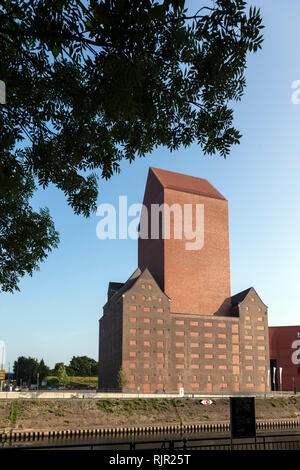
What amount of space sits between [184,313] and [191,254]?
13744mm

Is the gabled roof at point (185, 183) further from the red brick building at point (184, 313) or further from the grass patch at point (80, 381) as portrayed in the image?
the grass patch at point (80, 381)

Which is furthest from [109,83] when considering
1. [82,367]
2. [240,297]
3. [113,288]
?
[82,367]

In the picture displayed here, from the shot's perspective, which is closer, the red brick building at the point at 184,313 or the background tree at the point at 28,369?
the red brick building at the point at 184,313

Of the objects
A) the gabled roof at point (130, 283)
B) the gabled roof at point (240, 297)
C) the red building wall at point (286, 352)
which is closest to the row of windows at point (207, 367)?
the red building wall at point (286, 352)

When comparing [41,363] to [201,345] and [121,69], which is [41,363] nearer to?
[201,345]

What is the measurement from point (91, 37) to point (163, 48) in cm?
223

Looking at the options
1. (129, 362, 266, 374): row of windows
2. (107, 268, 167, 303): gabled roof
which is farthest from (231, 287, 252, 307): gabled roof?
(107, 268, 167, 303): gabled roof

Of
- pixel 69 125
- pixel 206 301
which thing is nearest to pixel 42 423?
pixel 206 301

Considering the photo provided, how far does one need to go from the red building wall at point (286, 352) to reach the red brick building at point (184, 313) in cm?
1278

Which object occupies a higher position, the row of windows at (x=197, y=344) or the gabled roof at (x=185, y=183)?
the gabled roof at (x=185, y=183)

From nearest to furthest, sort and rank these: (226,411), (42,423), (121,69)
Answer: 1. (121,69)
2. (42,423)
3. (226,411)

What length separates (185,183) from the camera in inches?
4235

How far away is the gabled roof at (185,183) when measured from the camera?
4102 inches

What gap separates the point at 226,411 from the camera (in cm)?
7538
